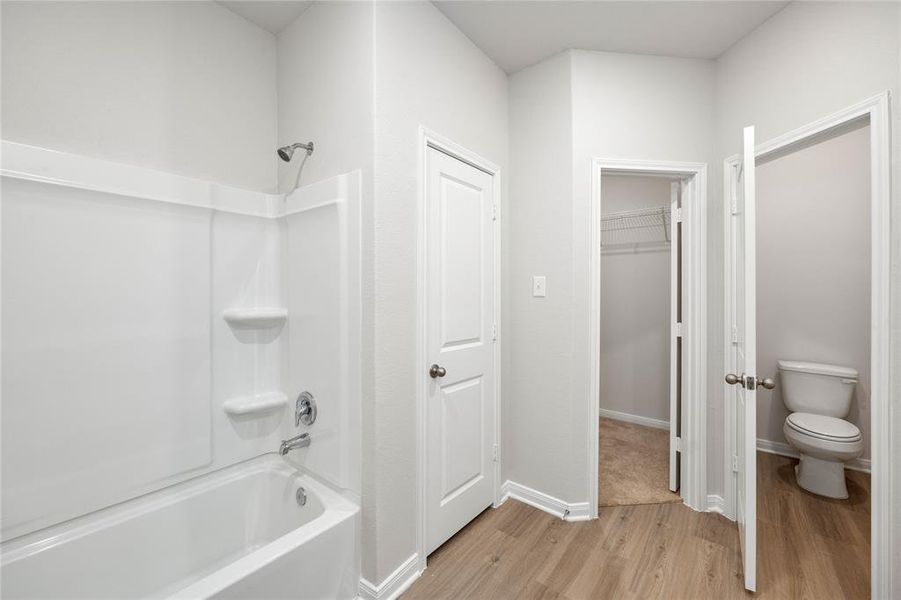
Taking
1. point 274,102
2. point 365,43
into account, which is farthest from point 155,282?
point 365,43

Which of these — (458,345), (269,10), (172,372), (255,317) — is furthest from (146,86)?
(458,345)

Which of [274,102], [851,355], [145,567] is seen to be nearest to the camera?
[145,567]

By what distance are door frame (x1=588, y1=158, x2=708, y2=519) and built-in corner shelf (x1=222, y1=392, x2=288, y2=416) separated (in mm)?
1660

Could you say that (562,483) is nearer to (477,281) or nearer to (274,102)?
(477,281)

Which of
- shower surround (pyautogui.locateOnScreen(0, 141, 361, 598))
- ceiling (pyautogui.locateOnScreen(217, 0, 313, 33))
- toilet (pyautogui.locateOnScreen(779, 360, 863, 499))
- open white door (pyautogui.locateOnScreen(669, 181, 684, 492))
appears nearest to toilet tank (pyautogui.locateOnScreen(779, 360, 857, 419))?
toilet (pyautogui.locateOnScreen(779, 360, 863, 499))

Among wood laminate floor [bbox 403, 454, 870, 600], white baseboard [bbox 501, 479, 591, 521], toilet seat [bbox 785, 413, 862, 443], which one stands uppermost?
toilet seat [bbox 785, 413, 862, 443]

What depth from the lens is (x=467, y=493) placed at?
2.00 m

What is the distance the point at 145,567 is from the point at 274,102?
2.17 metres

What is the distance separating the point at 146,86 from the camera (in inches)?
60.1

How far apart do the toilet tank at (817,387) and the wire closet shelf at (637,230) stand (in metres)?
1.34

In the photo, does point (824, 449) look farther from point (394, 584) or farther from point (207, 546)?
point (207, 546)

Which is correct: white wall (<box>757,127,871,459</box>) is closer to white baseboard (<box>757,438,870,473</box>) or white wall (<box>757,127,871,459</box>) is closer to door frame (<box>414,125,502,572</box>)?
white baseboard (<box>757,438,870,473</box>)

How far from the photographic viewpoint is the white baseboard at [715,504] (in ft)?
6.86

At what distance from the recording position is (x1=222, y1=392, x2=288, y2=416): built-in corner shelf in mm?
1711
